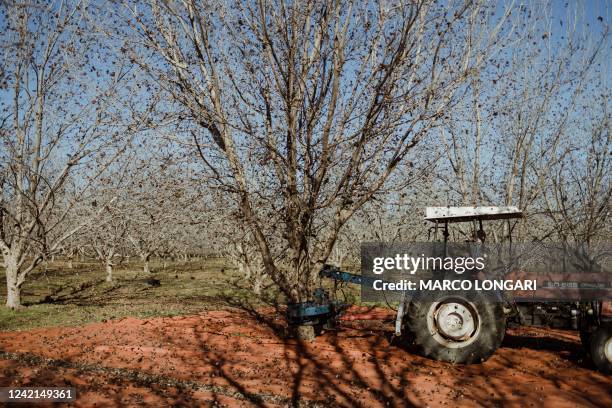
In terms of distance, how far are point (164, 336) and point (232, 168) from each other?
130 inches

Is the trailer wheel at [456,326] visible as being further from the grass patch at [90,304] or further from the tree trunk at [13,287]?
the tree trunk at [13,287]

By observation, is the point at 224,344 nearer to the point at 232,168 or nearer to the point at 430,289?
the point at 232,168

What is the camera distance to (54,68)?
523 inches

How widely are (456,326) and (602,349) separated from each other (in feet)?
5.96

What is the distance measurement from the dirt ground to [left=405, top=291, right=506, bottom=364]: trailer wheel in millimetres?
202

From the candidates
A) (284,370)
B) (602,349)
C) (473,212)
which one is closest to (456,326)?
(473,212)

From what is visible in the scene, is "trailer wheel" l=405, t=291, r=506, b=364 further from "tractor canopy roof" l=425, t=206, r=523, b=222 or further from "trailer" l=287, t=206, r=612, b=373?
"tractor canopy roof" l=425, t=206, r=523, b=222

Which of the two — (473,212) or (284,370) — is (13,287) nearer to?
(284,370)

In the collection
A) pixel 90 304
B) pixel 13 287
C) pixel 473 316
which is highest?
pixel 473 316

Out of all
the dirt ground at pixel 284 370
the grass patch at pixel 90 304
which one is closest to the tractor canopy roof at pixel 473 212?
the dirt ground at pixel 284 370

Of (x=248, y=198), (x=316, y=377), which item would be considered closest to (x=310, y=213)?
(x=248, y=198)

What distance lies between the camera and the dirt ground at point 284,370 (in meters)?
5.52

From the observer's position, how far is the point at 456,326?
22.9 ft

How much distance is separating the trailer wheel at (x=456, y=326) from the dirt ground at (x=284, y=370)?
0.20 m
